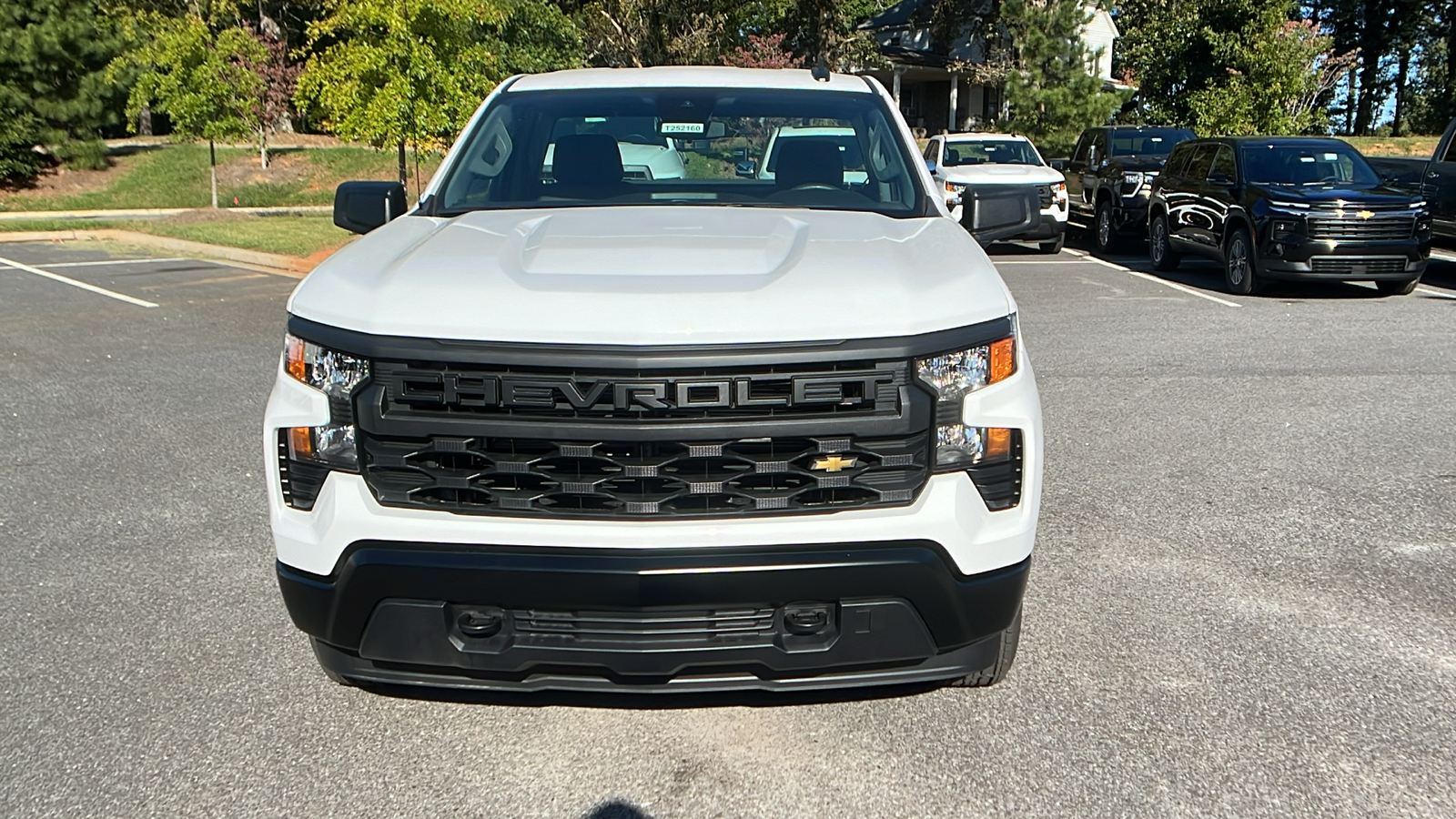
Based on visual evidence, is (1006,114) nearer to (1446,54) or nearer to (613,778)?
(1446,54)

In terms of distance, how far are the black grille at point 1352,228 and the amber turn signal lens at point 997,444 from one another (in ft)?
35.0

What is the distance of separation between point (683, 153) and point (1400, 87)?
51.4m

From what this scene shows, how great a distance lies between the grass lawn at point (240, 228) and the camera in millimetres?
16891

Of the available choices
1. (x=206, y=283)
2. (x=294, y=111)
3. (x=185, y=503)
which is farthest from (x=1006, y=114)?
(x=185, y=503)

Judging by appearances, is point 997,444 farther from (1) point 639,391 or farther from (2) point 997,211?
(2) point 997,211

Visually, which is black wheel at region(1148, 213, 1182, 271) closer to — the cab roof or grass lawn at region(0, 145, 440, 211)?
the cab roof

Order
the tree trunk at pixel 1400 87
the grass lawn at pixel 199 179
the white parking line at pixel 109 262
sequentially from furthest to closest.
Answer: the tree trunk at pixel 1400 87
the grass lawn at pixel 199 179
the white parking line at pixel 109 262

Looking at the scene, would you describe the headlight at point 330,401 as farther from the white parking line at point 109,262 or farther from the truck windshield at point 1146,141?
the truck windshield at point 1146,141

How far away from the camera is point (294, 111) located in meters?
36.3

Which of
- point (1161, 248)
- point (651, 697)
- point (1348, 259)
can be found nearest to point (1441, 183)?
point (1348, 259)

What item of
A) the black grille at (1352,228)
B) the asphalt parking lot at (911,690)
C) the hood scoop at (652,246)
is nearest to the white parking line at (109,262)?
the asphalt parking lot at (911,690)

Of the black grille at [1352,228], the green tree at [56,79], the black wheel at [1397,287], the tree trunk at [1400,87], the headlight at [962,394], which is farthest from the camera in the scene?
the tree trunk at [1400,87]

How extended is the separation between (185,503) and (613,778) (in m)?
3.31

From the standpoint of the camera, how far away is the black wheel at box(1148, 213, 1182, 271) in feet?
49.5
